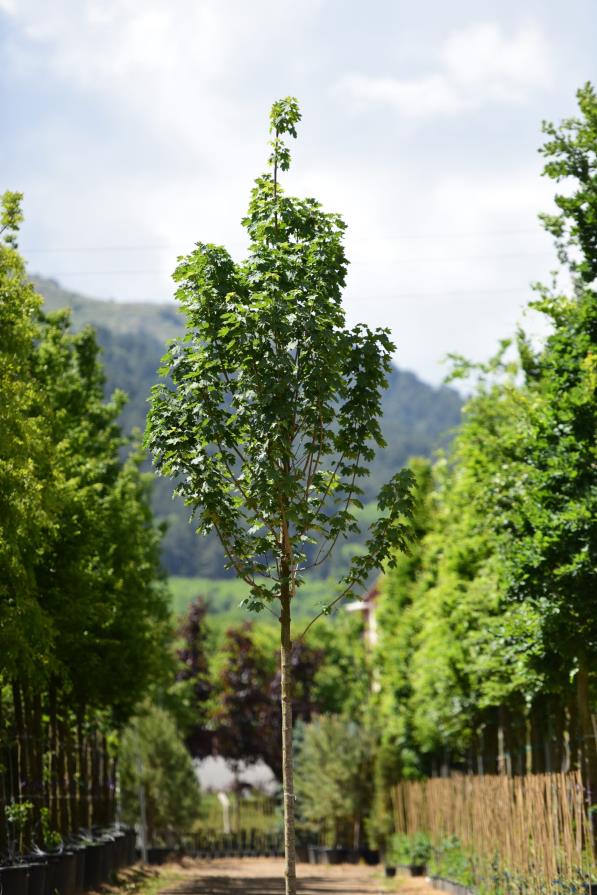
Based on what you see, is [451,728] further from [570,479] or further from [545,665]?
[570,479]

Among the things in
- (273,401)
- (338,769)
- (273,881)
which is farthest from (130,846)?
(273,401)

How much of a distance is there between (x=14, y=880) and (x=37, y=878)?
1316mm

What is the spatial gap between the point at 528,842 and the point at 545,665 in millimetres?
2504

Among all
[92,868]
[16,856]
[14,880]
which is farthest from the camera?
[92,868]

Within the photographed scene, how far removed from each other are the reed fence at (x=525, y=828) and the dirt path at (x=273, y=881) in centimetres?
228

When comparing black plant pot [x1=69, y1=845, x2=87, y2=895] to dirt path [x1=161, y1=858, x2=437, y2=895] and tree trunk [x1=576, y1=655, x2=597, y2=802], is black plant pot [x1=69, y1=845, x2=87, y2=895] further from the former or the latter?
tree trunk [x1=576, y1=655, x2=597, y2=802]

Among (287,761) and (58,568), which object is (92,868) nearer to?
(58,568)

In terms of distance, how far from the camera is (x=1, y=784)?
640 inches

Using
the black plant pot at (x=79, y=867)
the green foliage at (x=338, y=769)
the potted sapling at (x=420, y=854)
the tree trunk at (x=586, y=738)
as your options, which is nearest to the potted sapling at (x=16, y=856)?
the black plant pot at (x=79, y=867)

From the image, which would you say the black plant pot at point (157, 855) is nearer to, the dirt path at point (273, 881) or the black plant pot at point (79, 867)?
the dirt path at point (273, 881)

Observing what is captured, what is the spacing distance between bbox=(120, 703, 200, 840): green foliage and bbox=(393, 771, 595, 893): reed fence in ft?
48.6

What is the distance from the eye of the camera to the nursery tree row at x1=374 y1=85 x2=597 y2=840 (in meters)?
15.8

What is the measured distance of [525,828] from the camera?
17609 millimetres

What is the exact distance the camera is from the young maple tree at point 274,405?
11125mm
